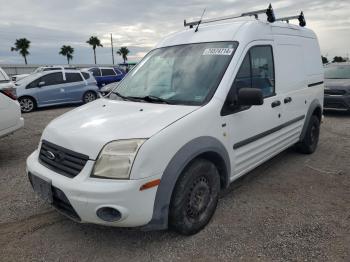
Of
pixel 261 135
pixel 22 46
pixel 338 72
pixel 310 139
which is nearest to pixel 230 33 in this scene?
pixel 261 135

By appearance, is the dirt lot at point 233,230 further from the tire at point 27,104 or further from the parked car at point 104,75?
the parked car at point 104,75

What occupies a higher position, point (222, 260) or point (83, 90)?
point (83, 90)

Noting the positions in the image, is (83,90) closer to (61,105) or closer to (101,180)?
(61,105)

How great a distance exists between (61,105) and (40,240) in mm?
11619

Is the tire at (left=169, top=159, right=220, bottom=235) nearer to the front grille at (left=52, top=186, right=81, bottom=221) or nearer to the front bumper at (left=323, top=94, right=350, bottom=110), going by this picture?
the front grille at (left=52, top=186, right=81, bottom=221)

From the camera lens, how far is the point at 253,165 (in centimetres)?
400

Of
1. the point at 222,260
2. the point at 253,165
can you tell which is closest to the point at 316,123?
the point at 253,165

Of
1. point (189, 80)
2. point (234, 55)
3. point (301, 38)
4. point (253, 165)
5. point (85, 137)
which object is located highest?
point (301, 38)

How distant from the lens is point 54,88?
13055mm

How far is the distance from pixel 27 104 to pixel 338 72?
10.9 meters

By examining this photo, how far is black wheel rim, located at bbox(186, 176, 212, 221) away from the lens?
3.12 meters

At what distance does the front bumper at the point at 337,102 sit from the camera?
9.77 m

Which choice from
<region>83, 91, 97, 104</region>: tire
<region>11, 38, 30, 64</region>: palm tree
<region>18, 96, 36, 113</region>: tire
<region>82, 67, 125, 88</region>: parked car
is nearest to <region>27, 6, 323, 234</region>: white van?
<region>18, 96, 36, 113</region>: tire

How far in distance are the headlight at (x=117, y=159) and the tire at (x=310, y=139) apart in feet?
12.4
